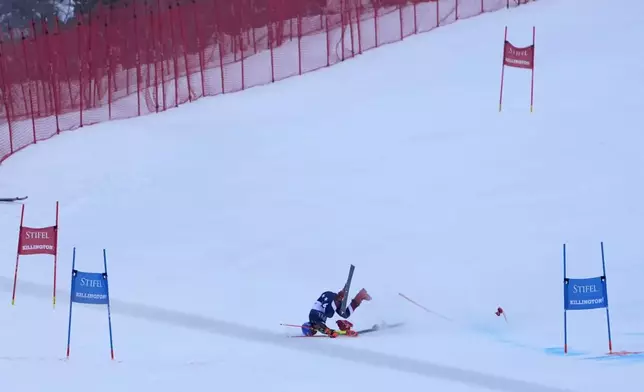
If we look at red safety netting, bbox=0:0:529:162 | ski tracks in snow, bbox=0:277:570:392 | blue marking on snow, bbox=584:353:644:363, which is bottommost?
ski tracks in snow, bbox=0:277:570:392

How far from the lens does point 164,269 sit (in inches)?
777

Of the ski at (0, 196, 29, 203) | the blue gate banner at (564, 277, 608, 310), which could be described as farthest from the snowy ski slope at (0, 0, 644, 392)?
the blue gate banner at (564, 277, 608, 310)

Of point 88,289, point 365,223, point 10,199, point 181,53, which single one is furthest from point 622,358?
point 181,53

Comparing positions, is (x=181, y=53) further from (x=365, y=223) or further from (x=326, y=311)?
(x=326, y=311)

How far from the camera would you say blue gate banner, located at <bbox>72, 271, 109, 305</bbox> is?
14.7 m

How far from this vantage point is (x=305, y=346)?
622 inches

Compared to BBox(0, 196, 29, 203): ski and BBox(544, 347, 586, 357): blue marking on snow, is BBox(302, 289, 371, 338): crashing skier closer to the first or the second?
BBox(544, 347, 586, 357): blue marking on snow

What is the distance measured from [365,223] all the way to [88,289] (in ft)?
21.9

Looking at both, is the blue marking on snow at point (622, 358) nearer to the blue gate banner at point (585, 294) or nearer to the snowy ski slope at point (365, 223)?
the snowy ski slope at point (365, 223)

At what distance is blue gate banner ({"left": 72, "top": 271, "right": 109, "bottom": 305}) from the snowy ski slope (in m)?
0.76

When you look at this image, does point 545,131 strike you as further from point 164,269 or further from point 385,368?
point 385,368

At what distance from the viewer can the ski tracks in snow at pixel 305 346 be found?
1374cm

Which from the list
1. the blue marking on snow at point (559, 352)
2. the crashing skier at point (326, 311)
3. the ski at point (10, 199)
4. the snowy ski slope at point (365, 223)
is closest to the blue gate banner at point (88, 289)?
the snowy ski slope at point (365, 223)

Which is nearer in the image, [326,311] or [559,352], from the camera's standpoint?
[559,352]
